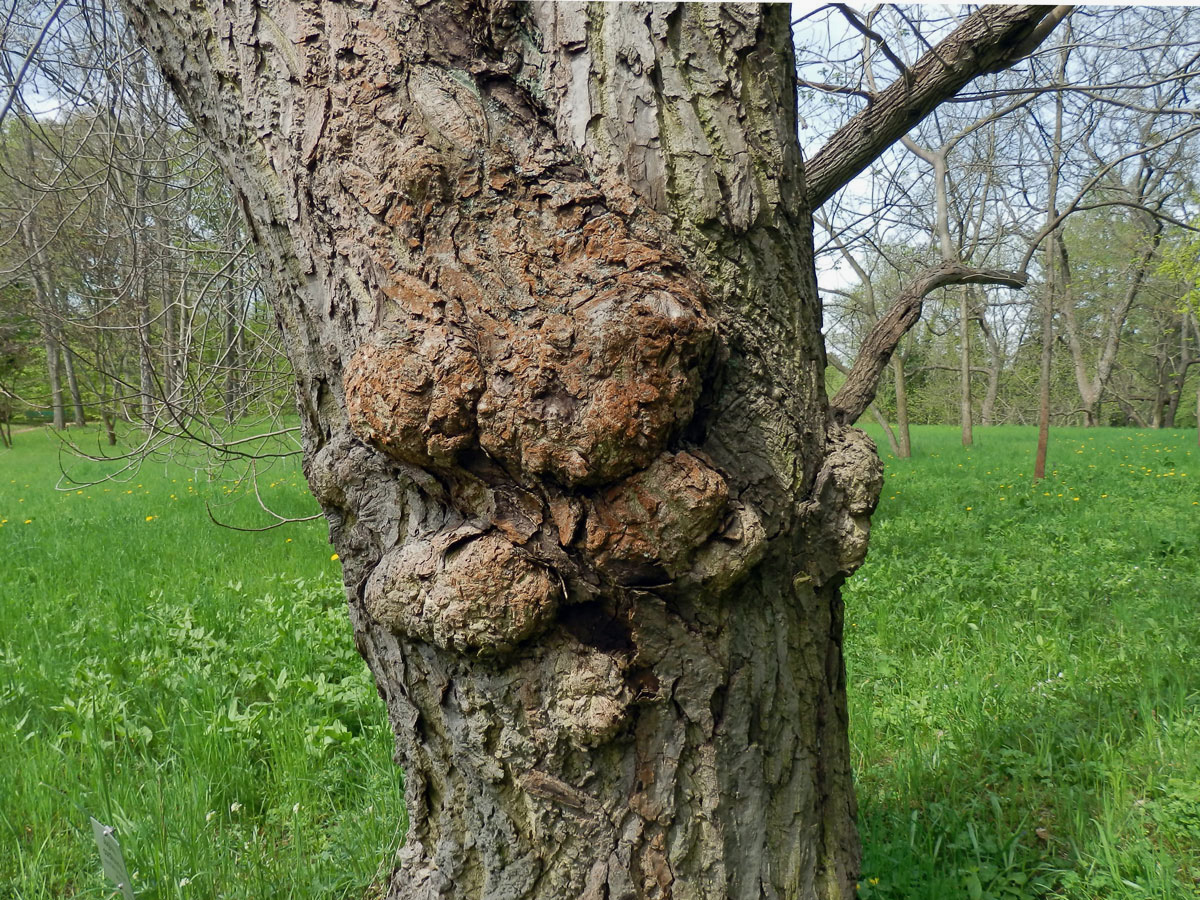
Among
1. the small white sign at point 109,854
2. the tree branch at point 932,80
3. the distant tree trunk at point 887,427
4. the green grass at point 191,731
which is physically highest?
the tree branch at point 932,80

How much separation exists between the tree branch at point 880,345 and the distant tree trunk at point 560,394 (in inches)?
17.7

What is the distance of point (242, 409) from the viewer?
4.29 metres

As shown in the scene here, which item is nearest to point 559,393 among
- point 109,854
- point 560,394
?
point 560,394

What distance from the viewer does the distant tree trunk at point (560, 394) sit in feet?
3.37

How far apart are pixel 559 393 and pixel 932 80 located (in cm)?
176

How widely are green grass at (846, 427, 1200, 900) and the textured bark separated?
123cm

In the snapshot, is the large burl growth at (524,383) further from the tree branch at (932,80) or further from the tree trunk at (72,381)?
the tree trunk at (72,381)

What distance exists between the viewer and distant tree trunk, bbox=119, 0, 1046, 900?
3.37 feet

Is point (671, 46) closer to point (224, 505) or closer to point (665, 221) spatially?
point (665, 221)

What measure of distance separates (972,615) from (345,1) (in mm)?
4289

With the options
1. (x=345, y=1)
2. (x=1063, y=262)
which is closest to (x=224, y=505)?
(x=345, y=1)

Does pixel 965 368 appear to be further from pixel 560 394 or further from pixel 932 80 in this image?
pixel 560 394

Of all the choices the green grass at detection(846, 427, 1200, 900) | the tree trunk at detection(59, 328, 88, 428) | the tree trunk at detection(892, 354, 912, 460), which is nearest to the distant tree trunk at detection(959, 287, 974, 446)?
the tree trunk at detection(892, 354, 912, 460)

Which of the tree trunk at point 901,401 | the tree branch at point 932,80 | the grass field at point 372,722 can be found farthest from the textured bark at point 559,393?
the tree trunk at point 901,401
